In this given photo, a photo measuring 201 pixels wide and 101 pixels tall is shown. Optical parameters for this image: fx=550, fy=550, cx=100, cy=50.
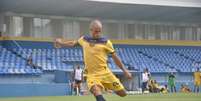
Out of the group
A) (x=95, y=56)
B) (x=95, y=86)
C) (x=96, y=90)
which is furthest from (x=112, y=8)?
(x=96, y=90)

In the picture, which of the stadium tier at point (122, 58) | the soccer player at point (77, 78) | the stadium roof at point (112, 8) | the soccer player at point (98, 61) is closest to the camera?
the soccer player at point (98, 61)

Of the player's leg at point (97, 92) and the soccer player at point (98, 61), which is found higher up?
the soccer player at point (98, 61)

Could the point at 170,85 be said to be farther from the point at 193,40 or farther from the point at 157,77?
the point at 193,40

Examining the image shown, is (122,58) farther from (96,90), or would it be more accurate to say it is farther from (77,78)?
(96,90)

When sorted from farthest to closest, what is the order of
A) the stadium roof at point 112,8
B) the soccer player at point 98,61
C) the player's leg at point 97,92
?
the stadium roof at point 112,8, the soccer player at point 98,61, the player's leg at point 97,92

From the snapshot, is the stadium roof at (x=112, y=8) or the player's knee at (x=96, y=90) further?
the stadium roof at (x=112, y=8)

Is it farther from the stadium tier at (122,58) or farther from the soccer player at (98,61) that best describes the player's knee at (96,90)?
the stadium tier at (122,58)

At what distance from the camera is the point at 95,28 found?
10055 mm

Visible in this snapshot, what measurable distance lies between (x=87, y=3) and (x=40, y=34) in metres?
7.04

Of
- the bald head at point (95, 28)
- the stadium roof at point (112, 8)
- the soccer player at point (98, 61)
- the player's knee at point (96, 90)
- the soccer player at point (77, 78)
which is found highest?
the stadium roof at point (112, 8)

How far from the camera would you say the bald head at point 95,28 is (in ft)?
32.8

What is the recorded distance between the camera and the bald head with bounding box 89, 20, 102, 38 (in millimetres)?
10000

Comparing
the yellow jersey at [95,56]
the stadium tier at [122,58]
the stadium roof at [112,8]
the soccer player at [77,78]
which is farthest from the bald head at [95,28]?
the stadium roof at [112,8]

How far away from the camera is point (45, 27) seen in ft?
144
